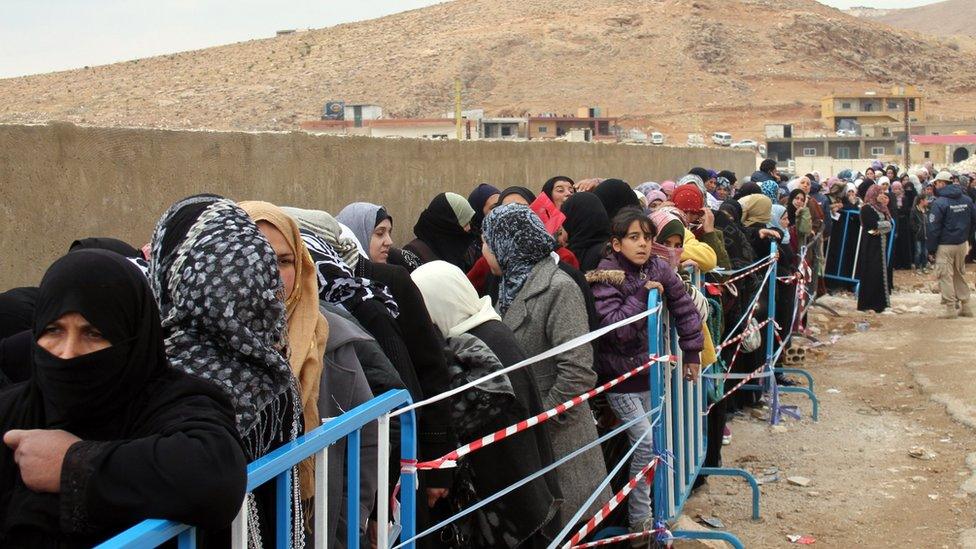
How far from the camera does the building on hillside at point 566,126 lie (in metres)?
64.2

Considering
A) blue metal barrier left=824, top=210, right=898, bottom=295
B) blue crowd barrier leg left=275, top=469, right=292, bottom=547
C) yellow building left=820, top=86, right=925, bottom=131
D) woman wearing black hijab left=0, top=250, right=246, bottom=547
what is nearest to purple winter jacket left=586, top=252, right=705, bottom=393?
blue crowd barrier leg left=275, top=469, right=292, bottom=547

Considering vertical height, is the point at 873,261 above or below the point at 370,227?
below

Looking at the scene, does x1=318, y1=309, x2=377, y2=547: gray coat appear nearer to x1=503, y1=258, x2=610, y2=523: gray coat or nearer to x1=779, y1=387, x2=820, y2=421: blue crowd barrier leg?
x1=503, y1=258, x2=610, y2=523: gray coat

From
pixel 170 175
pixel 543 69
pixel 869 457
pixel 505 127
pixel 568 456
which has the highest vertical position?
pixel 543 69

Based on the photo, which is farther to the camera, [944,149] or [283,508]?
[944,149]

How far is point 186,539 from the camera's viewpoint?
186 centimetres

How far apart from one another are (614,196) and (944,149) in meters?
64.2

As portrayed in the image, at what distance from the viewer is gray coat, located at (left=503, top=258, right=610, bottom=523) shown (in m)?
4.36

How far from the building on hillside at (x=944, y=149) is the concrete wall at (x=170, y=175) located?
62803 mm

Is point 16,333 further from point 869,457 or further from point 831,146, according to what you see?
point 831,146

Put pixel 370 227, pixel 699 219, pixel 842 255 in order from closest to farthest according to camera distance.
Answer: pixel 370 227 → pixel 699 219 → pixel 842 255

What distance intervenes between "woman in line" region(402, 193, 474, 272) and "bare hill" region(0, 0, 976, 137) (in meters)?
56.7

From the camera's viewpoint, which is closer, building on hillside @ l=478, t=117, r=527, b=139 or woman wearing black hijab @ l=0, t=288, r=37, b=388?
woman wearing black hijab @ l=0, t=288, r=37, b=388

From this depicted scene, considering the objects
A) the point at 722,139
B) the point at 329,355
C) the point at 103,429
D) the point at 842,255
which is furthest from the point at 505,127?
the point at 103,429
